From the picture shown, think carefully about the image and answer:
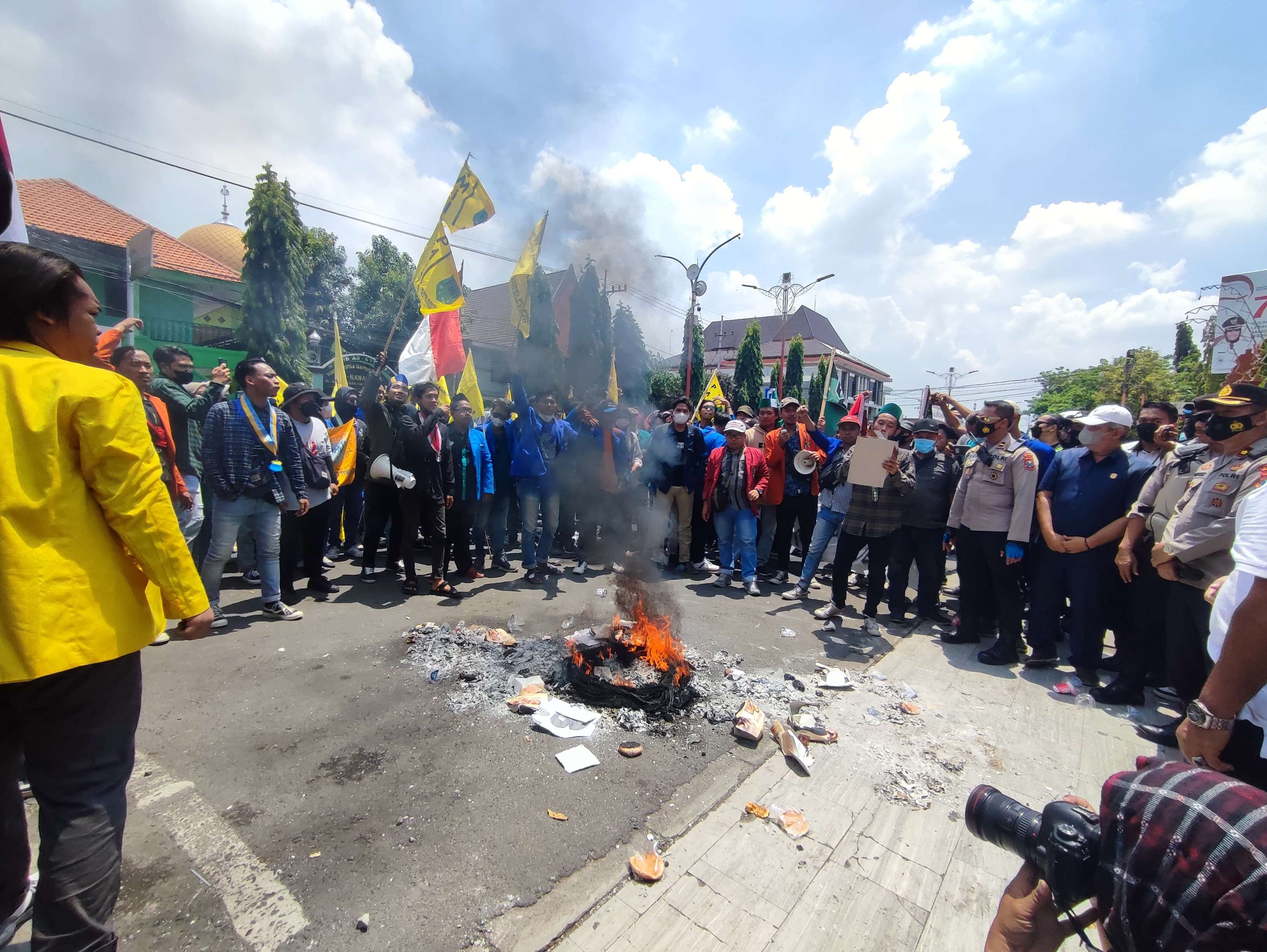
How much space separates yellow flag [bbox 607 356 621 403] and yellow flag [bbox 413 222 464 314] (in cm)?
370

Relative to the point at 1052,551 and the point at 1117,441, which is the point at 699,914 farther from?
the point at 1117,441

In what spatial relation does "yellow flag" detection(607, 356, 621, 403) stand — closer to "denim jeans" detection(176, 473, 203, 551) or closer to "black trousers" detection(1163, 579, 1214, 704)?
"denim jeans" detection(176, 473, 203, 551)

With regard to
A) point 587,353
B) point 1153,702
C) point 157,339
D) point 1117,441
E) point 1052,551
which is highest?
point 157,339

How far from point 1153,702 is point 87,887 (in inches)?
248

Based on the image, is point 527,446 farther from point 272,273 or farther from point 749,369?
point 749,369

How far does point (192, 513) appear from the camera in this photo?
467 cm

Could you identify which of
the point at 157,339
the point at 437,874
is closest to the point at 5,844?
the point at 437,874

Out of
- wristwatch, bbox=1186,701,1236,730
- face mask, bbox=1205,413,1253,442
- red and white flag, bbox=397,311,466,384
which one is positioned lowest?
wristwatch, bbox=1186,701,1236,730

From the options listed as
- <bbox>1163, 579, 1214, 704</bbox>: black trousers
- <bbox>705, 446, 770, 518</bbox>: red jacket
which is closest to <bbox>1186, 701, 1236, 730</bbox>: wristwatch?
<bbox>1163, 579, 1214, 704</bbox>: black trousers

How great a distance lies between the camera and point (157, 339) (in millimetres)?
20422

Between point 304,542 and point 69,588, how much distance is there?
436 cm

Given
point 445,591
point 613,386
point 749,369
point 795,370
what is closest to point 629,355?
point 613,386

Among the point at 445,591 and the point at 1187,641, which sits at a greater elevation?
the point at 1187,641

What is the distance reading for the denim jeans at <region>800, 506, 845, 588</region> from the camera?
643cm
